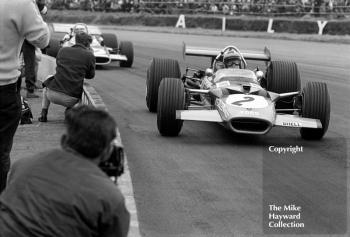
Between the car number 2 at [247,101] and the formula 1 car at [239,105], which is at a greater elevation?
the car number 2 at [247,101]

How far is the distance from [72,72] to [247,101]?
229 centimetres

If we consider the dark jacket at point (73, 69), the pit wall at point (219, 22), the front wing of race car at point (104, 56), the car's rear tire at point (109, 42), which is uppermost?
the dark jacket at point (73, 69)

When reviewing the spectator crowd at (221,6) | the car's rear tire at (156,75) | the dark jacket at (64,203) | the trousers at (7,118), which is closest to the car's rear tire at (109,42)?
the car's rear tire at (156,75)

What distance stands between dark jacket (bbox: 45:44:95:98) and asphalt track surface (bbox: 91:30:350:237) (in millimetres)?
876

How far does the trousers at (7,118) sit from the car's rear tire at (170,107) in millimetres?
4102

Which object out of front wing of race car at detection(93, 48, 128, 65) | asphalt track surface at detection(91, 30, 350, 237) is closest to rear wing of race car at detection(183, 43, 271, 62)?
asphalt track surface at detection(91, 30, 350, 237)

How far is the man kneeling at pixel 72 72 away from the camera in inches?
397

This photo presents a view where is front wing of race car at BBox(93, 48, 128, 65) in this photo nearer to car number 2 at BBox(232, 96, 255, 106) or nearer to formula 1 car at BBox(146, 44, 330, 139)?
formula 1 car at BBox(146, 44, 330, 139)

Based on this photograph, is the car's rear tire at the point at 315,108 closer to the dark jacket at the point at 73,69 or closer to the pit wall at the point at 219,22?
the dark jacket at the point at 73,69

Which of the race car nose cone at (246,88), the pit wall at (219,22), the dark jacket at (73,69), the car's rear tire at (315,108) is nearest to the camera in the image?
the car's rear tire at (315,108)

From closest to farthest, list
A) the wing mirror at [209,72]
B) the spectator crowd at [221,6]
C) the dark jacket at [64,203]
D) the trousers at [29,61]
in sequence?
the dark jacket at [64,203]
the wing mirror at [209,72]
the trousers at [29,61]
the spectator crowd at [221,6]

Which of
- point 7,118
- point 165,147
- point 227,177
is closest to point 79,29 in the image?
point 165,147

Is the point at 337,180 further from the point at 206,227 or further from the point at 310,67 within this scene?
the point at 310,67

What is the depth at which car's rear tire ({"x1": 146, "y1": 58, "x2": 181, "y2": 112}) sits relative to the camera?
1192cm
